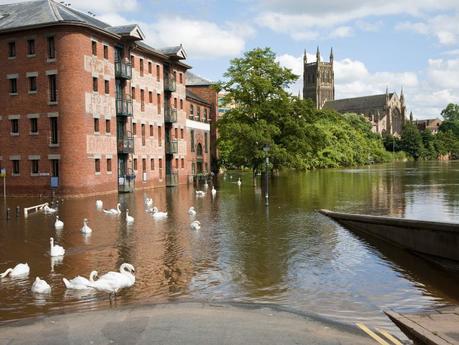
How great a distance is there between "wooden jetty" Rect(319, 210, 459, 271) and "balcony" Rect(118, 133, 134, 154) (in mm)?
27370

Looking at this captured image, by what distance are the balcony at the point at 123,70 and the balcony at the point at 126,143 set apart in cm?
503

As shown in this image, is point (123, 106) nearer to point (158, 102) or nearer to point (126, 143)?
point (126, 143)

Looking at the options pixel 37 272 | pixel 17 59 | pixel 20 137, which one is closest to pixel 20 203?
pixel 20 137

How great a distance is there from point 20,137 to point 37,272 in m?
28.2

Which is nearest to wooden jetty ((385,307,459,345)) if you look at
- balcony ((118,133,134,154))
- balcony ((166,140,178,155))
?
balcony ((118,133,134,154))

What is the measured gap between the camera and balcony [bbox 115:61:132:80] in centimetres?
4394

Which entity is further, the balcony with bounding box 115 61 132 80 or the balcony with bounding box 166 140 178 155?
the balcony with bounding box 166 140 178 155

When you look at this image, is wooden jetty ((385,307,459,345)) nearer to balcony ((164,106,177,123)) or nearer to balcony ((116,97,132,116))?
balcony ((116,97,132,116))

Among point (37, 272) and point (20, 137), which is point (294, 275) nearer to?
point (37, 272)

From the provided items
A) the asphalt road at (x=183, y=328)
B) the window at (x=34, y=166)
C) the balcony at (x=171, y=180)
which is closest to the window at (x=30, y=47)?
the window at (x=34, y=166)

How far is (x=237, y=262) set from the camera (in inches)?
627

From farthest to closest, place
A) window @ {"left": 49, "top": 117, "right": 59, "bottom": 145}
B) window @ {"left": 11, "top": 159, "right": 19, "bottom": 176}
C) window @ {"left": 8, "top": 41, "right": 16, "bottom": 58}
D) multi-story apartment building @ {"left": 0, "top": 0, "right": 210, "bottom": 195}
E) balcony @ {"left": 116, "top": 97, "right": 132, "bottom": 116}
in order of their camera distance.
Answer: balcony @ {"left": 116, "top": 97, "right": 132, "bottom": 116} → window @ {"left": 11, "top": 159, "right": 19, "bottom": 176} → window @ {"left": 8, "top": 41, "right": 16, "bottom": 58} → window @ {"left": 49, "top": 117, "right": 59, "bottom": 145} → multi-story apartment building @ {"left": 0, "top": 0, "right": 210, "bottom": 195}

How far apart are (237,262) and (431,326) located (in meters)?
7.36

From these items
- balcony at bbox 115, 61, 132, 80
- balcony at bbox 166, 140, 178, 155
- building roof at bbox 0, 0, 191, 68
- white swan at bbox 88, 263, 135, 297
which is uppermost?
building roof at bbox 0, 0, 191, 68
